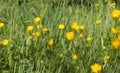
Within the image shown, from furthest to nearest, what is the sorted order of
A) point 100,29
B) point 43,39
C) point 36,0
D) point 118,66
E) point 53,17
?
point 36,0 < point 53,17 < point 100,29 < point 43,39 < point 118,66

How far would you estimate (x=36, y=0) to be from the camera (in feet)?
11.5

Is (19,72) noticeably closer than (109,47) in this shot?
Yes

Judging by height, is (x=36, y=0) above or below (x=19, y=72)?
above

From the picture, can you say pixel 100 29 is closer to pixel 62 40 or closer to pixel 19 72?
pixel 62 40

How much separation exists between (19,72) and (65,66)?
33cm

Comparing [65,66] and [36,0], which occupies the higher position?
[36,0]

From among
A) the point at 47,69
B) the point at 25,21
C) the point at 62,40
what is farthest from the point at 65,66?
the point at 25,21

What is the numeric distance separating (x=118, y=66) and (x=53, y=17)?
1.13 meters

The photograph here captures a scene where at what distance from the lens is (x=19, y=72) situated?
1.75 m

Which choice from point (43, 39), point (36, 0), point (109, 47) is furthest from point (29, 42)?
point (36, 0)

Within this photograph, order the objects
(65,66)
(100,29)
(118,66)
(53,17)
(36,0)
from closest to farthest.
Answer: (118,66) < (65,66) < (100,29) < (53,17) < (36,0)

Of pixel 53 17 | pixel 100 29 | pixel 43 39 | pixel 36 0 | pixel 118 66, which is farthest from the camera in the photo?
pixel 36 0

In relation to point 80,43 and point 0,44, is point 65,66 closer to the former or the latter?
point 80,43

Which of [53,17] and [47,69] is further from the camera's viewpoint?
[53,17]
